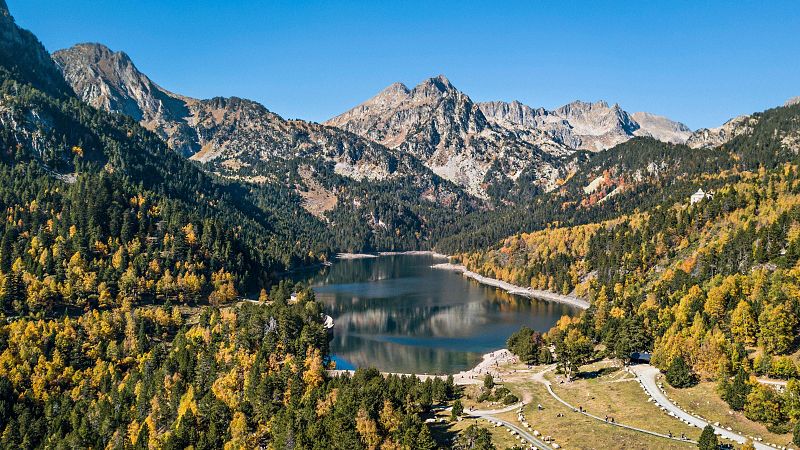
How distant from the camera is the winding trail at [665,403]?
244 ft

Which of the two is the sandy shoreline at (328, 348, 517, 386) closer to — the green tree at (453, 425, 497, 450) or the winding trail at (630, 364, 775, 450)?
the winding trail at (630, 364, 775, 450)

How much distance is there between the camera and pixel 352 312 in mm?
199875

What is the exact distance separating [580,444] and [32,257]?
513 ft

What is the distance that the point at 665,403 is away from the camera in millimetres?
90625

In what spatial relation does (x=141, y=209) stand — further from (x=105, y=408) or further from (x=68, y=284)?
(x=105, y=408)

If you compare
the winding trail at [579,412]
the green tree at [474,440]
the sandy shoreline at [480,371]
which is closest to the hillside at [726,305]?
the winding trail at [579,412]

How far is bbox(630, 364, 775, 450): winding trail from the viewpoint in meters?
74.4

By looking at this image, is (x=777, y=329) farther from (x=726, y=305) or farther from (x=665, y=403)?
(x=665, y=403)

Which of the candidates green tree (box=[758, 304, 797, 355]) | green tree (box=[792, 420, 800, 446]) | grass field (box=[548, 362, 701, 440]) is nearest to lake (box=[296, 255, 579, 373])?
grass field (box=[548, 362, 701, 440])

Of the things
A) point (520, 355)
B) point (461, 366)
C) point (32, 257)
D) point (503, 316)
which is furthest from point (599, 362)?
point (32, 257)

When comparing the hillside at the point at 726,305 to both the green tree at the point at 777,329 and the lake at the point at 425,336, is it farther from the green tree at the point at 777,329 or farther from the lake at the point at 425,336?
the lake at the point at 425,336

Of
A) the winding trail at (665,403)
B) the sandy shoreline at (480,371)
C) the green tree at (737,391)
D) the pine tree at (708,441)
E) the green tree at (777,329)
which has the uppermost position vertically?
the green tree at (777,329)

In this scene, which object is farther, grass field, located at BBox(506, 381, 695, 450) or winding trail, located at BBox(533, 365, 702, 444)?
winding trail, located at BBox(533, 365, 702, 444)

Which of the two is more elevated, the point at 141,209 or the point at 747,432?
the point at 141,209
